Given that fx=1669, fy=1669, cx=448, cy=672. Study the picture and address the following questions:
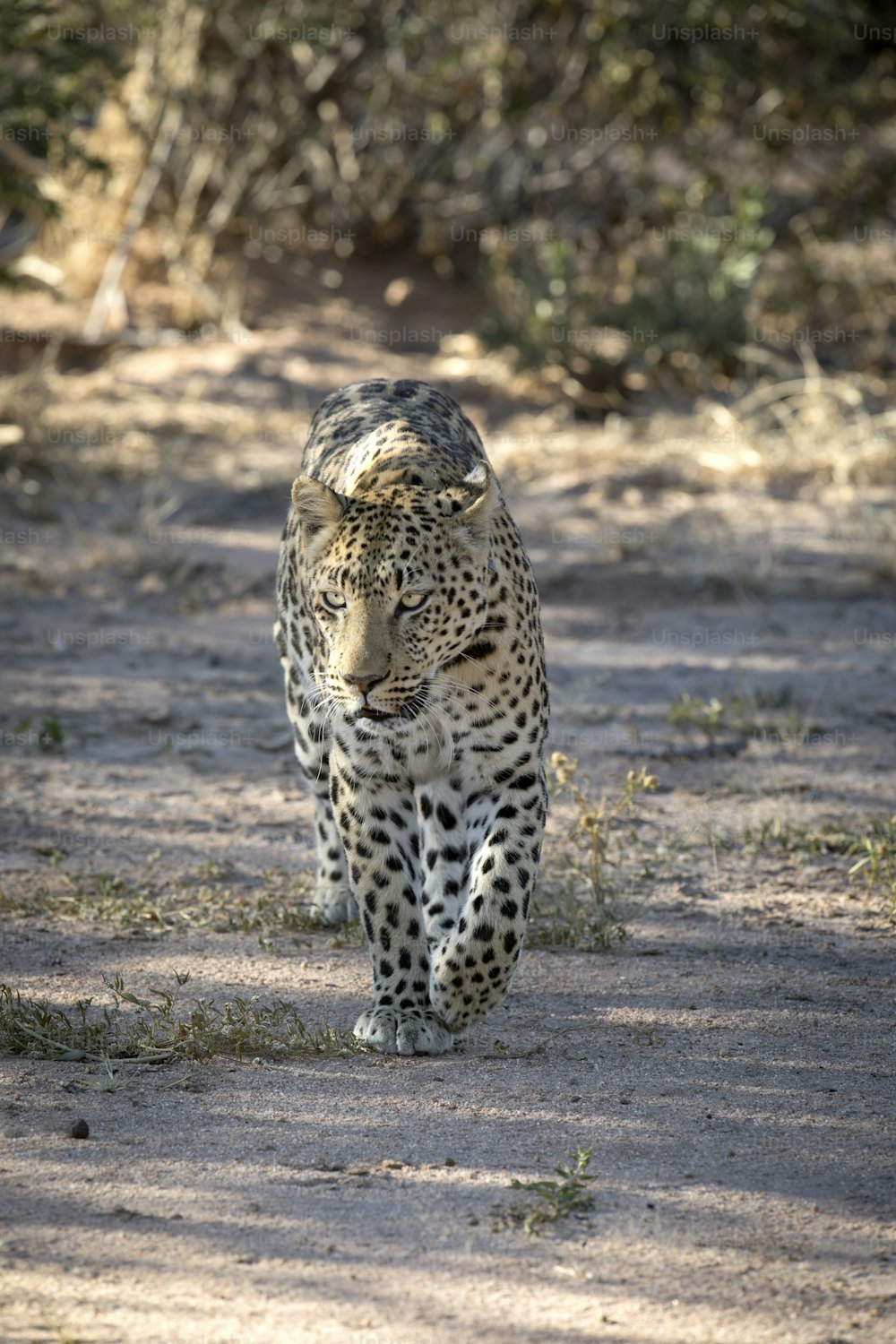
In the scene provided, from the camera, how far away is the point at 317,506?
4.88 metres

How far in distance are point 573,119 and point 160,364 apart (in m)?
4.68

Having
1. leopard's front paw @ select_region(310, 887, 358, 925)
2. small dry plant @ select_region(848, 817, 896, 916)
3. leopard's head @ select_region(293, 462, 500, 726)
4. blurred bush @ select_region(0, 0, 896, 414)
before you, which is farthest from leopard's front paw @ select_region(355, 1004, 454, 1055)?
blurred bush @ select_region(0, 0, 896, 414)

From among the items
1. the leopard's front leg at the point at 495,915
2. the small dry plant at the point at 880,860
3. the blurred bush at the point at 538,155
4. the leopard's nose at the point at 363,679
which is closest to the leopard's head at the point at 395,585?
the leopard's nose at the point at 363,679

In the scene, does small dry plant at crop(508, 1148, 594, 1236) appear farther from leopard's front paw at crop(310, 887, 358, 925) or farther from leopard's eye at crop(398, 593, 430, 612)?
leopard's front paw at crop(310, 887, 358, 925)

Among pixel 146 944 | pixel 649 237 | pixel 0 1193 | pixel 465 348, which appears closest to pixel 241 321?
pixel 465 348

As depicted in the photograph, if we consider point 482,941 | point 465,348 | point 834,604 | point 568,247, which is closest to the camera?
point 482,941

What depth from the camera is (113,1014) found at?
16.5ft

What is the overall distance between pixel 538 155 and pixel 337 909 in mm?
11071

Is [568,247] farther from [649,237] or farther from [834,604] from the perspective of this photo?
[834,604]

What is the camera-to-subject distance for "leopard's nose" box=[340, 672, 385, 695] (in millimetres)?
4582

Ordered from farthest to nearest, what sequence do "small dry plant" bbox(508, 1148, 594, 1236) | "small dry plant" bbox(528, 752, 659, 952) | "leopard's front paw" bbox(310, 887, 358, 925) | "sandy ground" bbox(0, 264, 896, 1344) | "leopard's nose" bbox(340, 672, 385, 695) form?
"leopard's front paw" bbox(310, 887, 358, 925) → "small dry plant" bbox(528, 752, 659, 952) → "leopard's nose" bbox(340, 672, 385, 695) → "small dry plant" bbox(508, 1148, 594, 1236) → "sandy ground" bbox(0, 264, 896, 1344)

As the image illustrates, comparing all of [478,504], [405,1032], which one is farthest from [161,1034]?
[478,504]

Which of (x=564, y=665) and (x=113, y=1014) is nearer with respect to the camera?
(x=113, y=1014)

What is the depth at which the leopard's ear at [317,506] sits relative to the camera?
4.84 m
